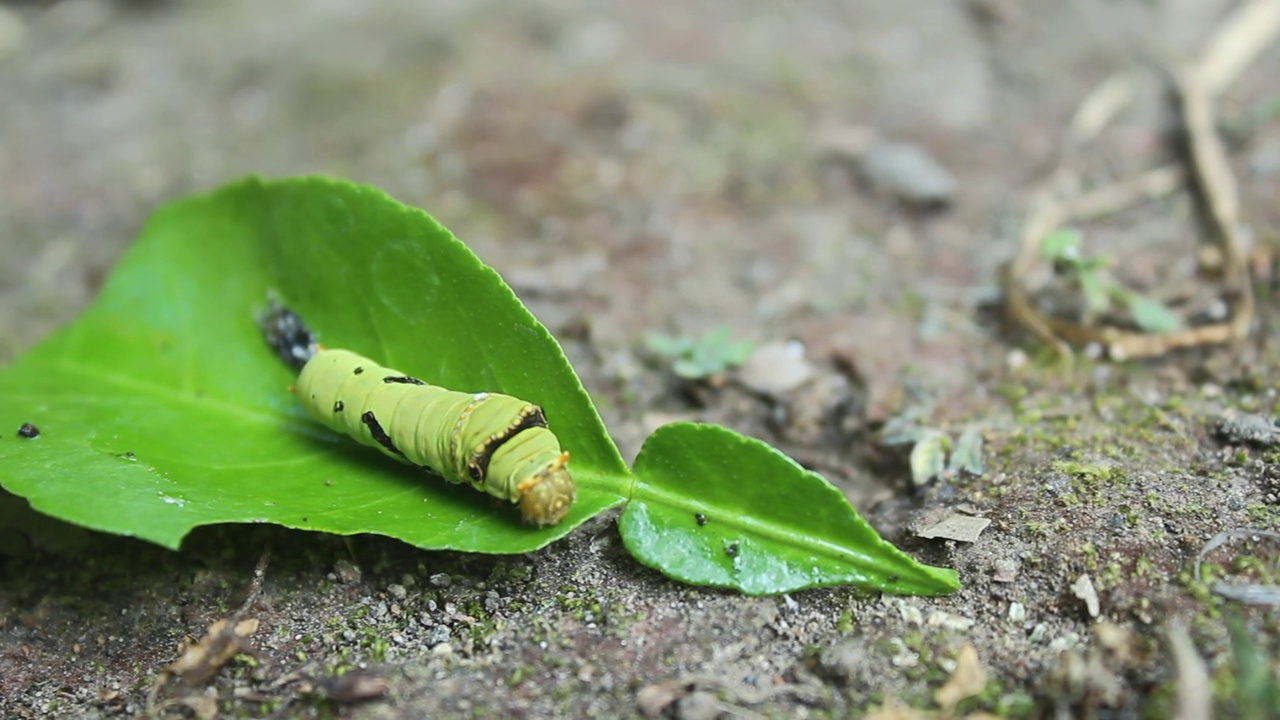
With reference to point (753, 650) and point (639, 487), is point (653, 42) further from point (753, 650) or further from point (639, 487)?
point (753, 650)

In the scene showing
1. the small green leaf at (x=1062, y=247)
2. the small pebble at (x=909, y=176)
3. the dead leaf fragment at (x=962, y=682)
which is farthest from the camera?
the small pebble at (x=909, y=176)

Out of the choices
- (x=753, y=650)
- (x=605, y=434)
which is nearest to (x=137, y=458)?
(x=605, y=434)

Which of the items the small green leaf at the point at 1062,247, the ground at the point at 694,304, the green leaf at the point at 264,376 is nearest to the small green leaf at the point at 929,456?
the ground at the point at 694,304

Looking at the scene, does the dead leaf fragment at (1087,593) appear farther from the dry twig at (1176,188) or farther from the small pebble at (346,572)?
the small pebble at (346,572)

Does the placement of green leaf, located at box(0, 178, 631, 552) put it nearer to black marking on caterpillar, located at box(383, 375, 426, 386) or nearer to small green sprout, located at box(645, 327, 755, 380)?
black marking on caterpillar, located at box(383, 375, 426, 386)

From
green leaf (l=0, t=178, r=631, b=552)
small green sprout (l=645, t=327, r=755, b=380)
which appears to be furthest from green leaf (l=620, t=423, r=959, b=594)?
small green sprout (l=645, t=327, r=755, b=380)

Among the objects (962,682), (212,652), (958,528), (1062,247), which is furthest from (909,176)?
(212,652)
